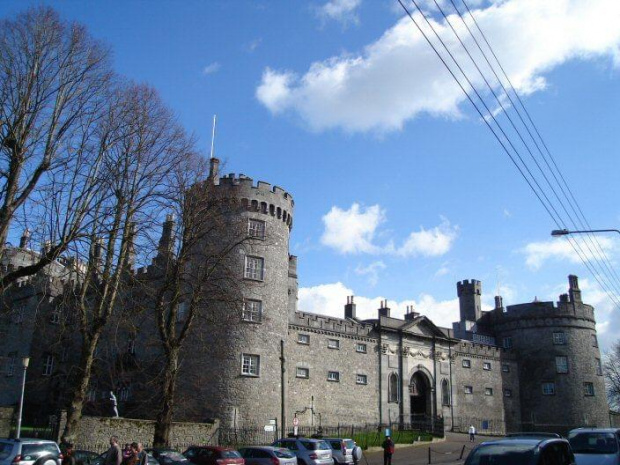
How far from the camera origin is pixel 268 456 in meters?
21.8

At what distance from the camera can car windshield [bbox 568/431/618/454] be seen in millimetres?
15805

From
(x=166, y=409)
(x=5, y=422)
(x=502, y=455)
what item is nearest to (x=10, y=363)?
(x=5, y=422)

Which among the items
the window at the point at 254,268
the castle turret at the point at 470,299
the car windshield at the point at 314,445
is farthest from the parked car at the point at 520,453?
the castle turret at the point at 470,299

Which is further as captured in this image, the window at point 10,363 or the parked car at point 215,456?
the window at point 10,363

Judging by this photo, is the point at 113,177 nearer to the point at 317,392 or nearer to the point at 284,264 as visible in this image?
the point at 284,264

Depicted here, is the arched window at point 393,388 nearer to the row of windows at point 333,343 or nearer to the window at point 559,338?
the row of windows at point 333,343

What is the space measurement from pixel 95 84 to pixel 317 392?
93.2 feet

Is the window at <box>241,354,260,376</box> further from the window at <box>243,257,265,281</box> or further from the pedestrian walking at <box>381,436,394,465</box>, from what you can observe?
the pedestrian walking at <box>381,436,394,465</box>

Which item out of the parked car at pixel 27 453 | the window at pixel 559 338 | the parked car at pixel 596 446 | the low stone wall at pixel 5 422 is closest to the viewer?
the parked car at pixel 596 446

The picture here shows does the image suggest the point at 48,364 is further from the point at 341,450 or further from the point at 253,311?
the point at 341,450

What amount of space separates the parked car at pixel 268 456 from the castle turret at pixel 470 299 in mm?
47032

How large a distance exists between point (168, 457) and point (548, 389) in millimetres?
48325

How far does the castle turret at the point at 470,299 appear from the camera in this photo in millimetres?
66000

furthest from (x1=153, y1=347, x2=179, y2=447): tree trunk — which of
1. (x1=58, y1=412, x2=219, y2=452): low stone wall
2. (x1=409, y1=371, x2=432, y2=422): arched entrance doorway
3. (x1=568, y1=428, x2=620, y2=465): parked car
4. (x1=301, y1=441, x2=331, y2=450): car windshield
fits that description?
(x1=409, y1=371, x2=432, y2=422): arched entrance doorway
